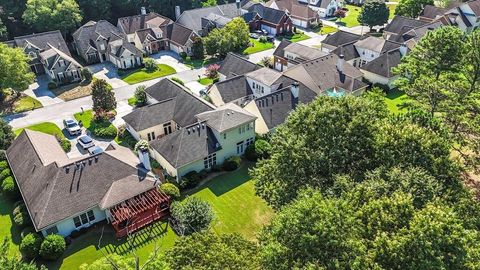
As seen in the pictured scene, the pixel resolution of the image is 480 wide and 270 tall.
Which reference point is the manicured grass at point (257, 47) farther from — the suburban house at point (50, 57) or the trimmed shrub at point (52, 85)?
the trimmed shrub at point (52, 85)

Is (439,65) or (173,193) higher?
(439,65)

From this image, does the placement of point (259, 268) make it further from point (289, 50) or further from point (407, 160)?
point (289, 50)

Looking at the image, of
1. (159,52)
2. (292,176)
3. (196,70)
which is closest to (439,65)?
(292,176)

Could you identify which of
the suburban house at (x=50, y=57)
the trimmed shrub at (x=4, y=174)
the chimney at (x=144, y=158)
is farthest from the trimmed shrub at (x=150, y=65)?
the chimney at (x=144, y=158)

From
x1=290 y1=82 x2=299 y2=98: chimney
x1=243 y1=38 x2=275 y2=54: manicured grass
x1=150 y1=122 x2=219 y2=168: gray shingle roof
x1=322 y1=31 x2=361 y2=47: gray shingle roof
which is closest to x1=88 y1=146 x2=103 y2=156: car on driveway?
x1=150 y1=122 x2=219 y2=168: gray shingle roof

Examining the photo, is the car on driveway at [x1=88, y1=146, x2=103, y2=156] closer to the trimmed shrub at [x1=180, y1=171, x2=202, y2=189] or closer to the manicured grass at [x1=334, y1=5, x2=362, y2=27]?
the trimmed shrub at [x1=180, y1=171, x2=202, y2=189]
